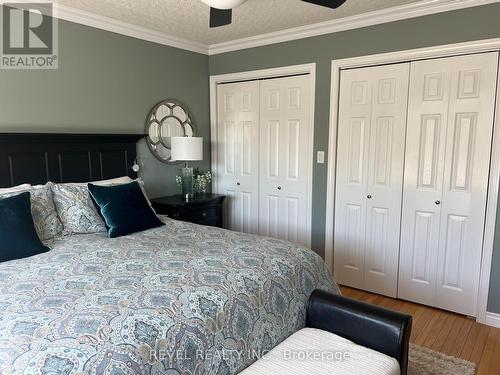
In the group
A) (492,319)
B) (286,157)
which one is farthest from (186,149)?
(492,319)

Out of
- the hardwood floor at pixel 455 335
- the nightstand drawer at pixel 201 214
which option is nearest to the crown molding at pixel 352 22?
the nightstand drawer at pixel 201 214

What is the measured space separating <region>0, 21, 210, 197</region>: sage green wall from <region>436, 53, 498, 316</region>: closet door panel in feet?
8.25

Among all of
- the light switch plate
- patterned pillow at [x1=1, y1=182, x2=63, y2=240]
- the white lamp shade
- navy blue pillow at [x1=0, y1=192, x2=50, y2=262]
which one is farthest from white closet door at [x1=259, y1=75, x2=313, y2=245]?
navy blue pillow at [x1=0, y1=192, x2=50, y2=262]

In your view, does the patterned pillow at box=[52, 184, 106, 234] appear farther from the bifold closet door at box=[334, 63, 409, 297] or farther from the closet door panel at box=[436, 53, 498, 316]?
the closet door panel at box=[436, 53, 498, 316]

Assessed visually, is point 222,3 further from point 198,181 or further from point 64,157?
point 198,181

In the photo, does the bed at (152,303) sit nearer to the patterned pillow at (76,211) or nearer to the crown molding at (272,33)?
the patterned pillow at (76,211)

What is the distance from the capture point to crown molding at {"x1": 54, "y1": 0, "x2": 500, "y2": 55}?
8.91 feet

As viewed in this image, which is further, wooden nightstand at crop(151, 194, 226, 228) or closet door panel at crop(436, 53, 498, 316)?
wooden nightstand at crop(151, 194, 226, 228)

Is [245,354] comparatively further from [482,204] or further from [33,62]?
[33,62]

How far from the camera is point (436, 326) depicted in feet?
8.89

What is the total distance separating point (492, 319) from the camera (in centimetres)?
271

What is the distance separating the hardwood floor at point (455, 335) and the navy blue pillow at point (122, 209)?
2.07 m

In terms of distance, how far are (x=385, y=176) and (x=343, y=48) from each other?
119cm

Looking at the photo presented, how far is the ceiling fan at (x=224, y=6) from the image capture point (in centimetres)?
192
